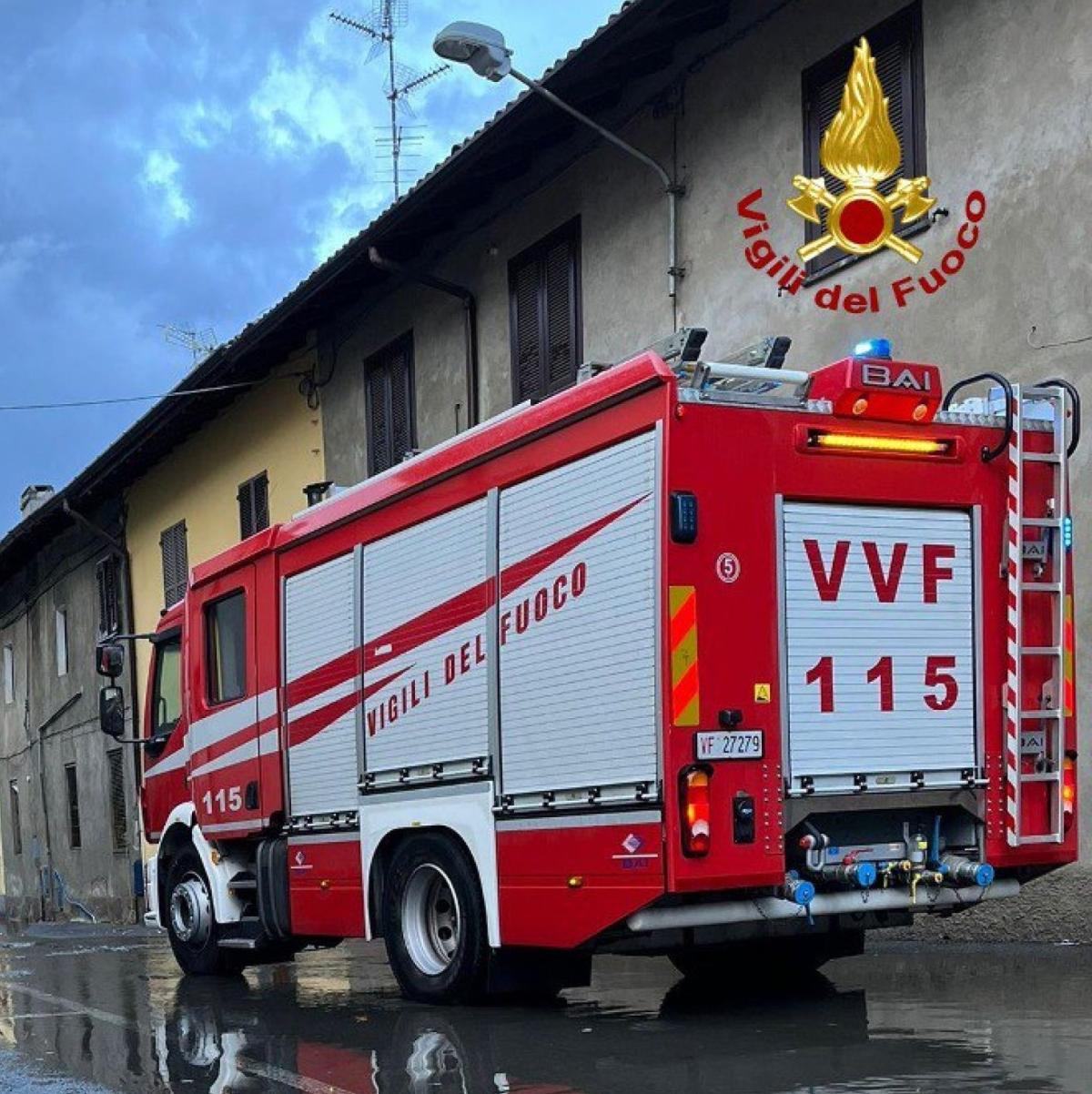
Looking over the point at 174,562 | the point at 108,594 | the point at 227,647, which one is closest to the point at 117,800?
the point at 108,594

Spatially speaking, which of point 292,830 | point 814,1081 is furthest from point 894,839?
point 292,830

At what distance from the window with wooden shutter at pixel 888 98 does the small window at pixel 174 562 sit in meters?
15.1

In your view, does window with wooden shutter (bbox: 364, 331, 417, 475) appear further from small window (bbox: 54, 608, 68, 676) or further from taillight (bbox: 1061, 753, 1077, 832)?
small window (bbox: 54, 608, 68, 676)

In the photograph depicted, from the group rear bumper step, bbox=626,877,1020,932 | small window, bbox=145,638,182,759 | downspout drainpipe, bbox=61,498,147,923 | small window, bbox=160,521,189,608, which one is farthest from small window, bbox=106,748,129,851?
rear bumper step, bbox=626,877,1020,932

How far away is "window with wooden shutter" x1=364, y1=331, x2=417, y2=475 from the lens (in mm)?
20344

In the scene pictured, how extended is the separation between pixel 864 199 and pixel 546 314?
4.85 meters

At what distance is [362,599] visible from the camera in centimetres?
1043

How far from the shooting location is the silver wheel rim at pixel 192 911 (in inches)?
494

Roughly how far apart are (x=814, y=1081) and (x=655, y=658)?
203cm

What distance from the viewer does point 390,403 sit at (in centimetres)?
2081

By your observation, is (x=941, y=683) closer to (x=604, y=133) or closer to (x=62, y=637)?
(x=604, y=133)

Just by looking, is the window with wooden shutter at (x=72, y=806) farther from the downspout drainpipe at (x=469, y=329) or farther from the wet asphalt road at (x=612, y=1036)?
the wet asphalt road at (x=612, y=1036)

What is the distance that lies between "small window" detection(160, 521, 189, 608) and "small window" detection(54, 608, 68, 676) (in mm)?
6243

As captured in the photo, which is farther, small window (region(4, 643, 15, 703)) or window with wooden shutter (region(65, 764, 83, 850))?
small window (region(4, 643, 15, 703))
